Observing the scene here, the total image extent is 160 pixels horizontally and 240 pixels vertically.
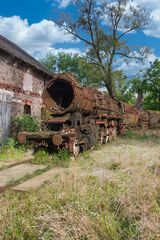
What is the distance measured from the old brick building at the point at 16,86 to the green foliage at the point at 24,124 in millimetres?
349

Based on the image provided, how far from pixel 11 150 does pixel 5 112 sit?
228 cm

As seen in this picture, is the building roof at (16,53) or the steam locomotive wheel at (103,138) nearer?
the building roof at (16,53)

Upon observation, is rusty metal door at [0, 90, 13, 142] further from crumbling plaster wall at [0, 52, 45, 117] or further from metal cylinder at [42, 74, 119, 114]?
metal cylinder at [42, 74, 119, 114]

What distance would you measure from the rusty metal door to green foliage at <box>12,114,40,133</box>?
37cm

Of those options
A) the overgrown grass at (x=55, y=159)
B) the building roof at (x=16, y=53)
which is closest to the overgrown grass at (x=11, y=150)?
the overgrown grass at (x=55, y=159)

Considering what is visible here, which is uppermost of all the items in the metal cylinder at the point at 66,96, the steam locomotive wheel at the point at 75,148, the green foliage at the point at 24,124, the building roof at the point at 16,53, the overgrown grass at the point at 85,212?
the building roof at the point at 16,53

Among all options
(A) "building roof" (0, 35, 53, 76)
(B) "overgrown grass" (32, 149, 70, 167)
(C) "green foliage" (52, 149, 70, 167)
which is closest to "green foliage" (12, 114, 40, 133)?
(A) "building roof" (0, 35, 53, 76)

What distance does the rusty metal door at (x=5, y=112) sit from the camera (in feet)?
41.8

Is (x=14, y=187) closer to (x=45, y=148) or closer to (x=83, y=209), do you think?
(x=83, y=209)

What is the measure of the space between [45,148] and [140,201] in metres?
7.13

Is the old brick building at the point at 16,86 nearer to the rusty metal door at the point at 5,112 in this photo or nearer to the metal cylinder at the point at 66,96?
the rusty metal door at the point at 5,112

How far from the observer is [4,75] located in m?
13.3

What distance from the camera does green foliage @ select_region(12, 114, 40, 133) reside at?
1351 cm

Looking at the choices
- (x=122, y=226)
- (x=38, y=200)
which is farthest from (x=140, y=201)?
(x=38, y=200)
